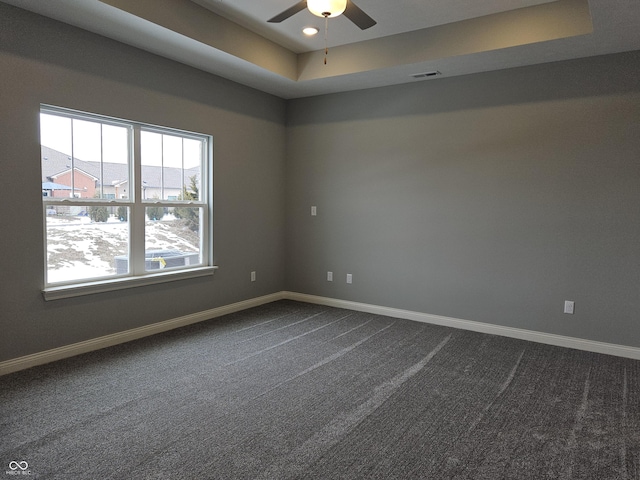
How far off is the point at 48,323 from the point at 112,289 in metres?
0.56

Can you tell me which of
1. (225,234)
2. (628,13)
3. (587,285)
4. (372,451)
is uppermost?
(628,13)

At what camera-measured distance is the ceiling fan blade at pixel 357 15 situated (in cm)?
263

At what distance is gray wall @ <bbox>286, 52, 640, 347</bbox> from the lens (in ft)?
12.5

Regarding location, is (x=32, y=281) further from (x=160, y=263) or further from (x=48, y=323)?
(x=160, y=263)

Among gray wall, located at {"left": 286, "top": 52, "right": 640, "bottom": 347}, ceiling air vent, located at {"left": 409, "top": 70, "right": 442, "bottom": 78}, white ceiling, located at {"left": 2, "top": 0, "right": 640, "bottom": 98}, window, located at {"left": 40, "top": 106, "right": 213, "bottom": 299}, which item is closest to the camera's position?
white ceiling, located at {"left": 2, "top": 0, "right": 640, "bottom": 98}

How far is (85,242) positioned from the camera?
3680mm

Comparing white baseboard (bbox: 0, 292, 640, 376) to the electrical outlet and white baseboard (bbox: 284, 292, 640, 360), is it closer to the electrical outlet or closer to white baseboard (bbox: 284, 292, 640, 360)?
white baseboard (bbox: 284, 292, 640, 360)

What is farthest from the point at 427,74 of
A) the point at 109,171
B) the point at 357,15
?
the point at 109,171

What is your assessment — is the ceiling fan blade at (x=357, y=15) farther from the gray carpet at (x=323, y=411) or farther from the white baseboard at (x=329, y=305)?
the white baseboard at (x=329, y=305)

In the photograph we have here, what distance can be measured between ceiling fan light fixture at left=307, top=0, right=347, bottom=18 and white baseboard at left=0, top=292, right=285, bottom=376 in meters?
3.15

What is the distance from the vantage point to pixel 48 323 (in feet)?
11.1

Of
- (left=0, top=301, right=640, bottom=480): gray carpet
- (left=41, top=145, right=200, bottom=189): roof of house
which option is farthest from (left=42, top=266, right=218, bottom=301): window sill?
(left=41, top=145, right=200, bottom=189): roof of house

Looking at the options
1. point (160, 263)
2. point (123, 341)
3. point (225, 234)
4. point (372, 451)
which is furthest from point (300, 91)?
point (372, 451)

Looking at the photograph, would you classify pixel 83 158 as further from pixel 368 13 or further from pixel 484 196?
pixel 484 196
